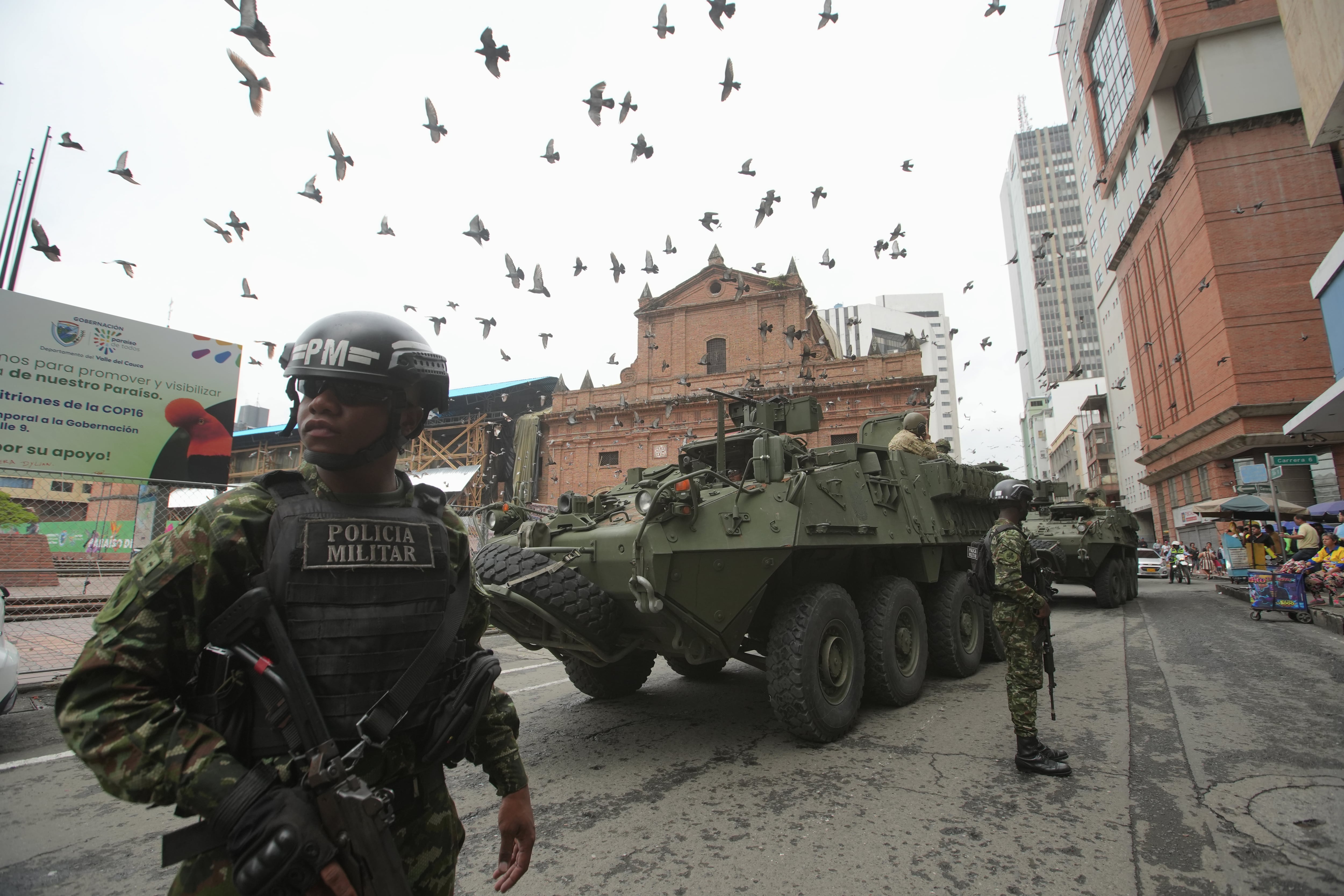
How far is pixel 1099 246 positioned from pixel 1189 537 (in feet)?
54.9

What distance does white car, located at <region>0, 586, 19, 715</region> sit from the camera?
4223 millimetres

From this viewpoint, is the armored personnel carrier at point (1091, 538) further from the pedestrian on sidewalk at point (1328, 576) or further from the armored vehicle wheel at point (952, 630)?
the armored vehicle wheel at point (952, 630)

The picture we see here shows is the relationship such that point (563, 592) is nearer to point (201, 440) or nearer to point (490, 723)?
point (490, 723)

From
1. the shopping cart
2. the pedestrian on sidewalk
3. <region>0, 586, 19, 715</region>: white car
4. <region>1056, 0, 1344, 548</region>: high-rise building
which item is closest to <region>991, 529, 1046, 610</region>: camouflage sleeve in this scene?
<region>0, 586, 19, 715</region>: white car

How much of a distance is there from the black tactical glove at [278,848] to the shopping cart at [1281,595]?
12.4 metres

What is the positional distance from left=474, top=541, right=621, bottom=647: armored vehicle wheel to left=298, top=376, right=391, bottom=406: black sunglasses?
2.42 m

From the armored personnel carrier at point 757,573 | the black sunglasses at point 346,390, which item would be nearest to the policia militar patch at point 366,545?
the black sunglasses at point 346,390

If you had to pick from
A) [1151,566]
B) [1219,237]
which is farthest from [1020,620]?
[1151,566]

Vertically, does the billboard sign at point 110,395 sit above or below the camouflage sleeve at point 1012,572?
above

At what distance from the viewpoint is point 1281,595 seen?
32.3 feet

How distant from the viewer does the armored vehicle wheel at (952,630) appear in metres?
5.99

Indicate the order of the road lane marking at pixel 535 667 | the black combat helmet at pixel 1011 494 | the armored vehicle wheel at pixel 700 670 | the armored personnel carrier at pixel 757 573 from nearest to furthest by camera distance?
the armored personnel carrier at pixel 757 573
the black combat helmet at pixel 1011 494
the armored vehicle wheel at pixel 700 670
the road lane marking at pixel 535 667

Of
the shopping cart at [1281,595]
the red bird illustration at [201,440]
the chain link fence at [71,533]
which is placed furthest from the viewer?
the shopping cart at [1281,595]

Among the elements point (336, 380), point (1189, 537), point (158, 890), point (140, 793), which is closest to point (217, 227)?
point (158, 890)
